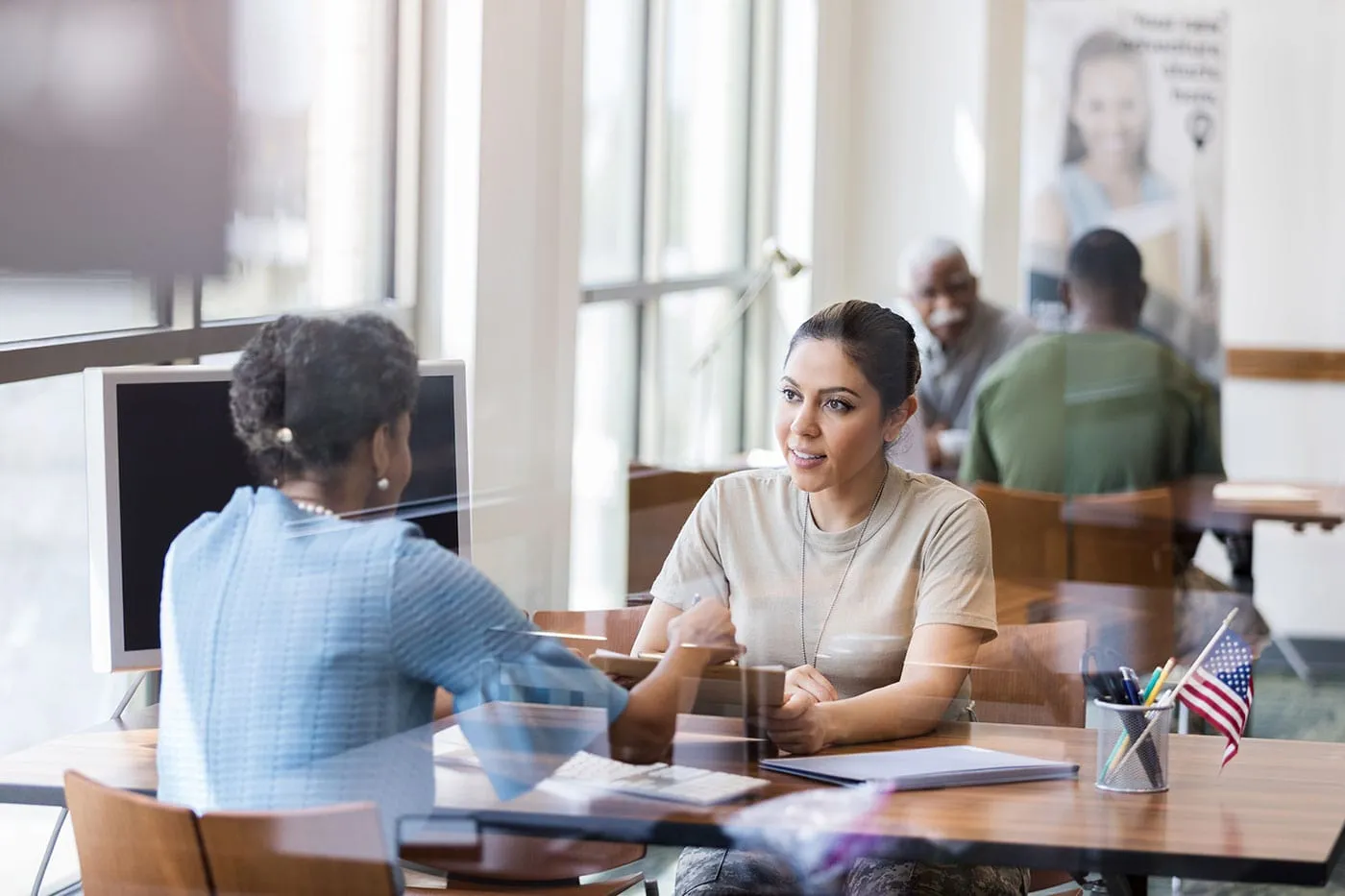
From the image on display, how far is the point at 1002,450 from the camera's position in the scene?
2902mm

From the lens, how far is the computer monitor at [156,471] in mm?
1594

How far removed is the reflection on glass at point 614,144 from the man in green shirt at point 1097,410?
2.92ft

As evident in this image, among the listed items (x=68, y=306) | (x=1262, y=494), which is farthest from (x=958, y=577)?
(x=1262, y=494)

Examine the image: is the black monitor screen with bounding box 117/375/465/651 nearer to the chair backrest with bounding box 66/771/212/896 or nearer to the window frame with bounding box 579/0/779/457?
the chair backrest with bounding box 66/771/212/896

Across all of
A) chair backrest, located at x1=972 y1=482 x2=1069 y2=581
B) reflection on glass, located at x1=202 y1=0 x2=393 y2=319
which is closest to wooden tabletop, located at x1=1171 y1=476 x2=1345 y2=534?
chair backrest, located at x1=972 y1=482 x2=1069 y2=581

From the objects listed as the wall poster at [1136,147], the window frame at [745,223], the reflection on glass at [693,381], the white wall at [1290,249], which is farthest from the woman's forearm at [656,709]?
the wall poster at [1136,147]

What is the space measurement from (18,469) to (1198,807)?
1181mm

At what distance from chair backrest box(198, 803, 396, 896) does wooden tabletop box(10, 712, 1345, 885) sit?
0.07 metres

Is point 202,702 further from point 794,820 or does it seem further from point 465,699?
point 794,820

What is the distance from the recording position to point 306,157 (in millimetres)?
1749

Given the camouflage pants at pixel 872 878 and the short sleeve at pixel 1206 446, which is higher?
the short sleeve at pixel 1206 446

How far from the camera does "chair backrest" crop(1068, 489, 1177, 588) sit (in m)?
2.83

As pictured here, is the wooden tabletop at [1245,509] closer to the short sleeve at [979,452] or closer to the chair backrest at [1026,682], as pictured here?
the short sleeve at [979,452]

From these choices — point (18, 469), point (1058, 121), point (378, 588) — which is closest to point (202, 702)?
point (378, 588)
